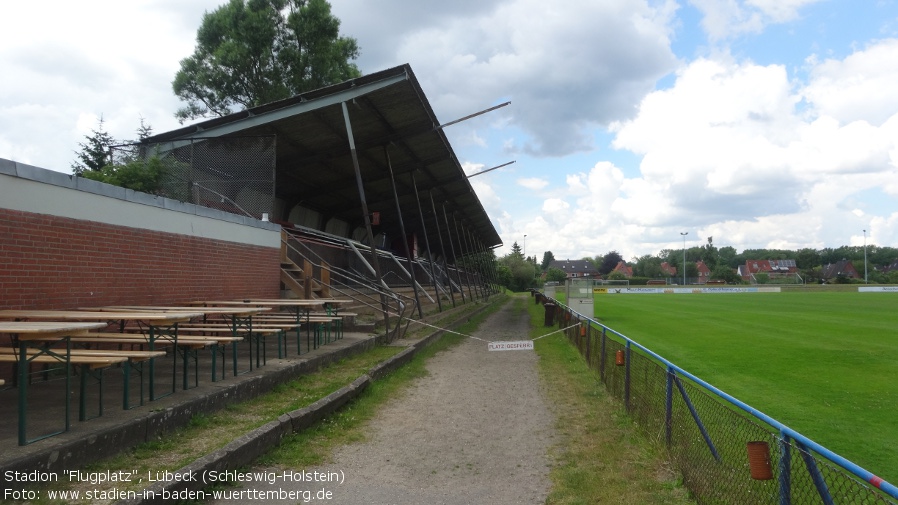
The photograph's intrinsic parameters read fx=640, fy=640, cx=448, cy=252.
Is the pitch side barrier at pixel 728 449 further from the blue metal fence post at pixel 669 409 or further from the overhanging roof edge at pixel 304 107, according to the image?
the overhanging roof edge at pixel 304 107

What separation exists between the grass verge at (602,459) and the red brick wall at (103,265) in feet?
19.2

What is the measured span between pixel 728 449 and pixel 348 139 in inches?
472

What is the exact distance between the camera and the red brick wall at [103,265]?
22.4 feet

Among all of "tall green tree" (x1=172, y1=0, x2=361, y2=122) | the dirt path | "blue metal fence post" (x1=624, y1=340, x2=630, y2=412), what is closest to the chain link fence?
the dirt path

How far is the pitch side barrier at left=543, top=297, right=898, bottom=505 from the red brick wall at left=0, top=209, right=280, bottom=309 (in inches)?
262

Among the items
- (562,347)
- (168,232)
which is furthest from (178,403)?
(562,347)

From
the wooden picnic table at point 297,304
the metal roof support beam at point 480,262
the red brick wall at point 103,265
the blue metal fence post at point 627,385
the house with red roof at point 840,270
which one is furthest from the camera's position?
the house with red roof at point 840,270

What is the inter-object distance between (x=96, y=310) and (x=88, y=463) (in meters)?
3.02

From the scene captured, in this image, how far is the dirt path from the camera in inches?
198

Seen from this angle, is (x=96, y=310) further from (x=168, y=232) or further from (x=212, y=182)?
(x=212, y=182)

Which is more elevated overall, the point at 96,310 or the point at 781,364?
the point at 96,310

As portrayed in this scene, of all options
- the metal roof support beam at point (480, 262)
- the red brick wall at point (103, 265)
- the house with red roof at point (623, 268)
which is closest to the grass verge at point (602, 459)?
the red brick wall at point (103, 265)

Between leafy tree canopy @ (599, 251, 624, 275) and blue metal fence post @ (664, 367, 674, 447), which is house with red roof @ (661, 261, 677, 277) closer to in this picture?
leafy tree canopy @ (599, 251, 624, 275)

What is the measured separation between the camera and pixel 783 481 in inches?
143
